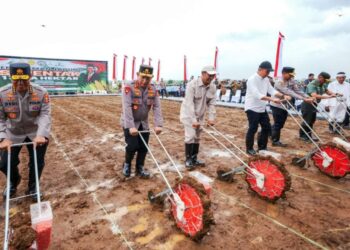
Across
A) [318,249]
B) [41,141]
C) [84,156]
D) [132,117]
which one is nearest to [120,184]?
[132,117]

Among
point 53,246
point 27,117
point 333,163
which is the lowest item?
point 53,246

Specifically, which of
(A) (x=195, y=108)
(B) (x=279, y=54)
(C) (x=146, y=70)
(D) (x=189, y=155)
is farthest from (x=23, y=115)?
(B) (x=279, y=54)

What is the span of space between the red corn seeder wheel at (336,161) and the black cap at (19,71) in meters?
4.83

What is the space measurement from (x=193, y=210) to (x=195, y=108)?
8.90ft

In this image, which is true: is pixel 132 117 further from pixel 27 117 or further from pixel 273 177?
pixel 273 177

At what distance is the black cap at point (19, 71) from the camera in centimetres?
339

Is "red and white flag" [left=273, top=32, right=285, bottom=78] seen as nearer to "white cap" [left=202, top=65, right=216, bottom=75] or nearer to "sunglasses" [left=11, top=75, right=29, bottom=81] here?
"white cap" [left=202, top=65, right=216, bottom=75]

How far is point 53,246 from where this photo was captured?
3.04 m

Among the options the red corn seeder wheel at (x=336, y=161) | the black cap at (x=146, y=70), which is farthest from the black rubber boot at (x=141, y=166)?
the red corn seeder wheel at (x=336, y=161)

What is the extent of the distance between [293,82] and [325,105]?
313 cm

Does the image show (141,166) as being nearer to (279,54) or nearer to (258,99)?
(258,99)

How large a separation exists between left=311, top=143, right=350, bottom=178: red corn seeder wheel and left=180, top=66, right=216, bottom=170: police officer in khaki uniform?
2075mm

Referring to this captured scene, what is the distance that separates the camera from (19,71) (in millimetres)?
3434

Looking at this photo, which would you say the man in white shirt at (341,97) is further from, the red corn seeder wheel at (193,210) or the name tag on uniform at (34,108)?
the name tag on uniform at (34,108)
